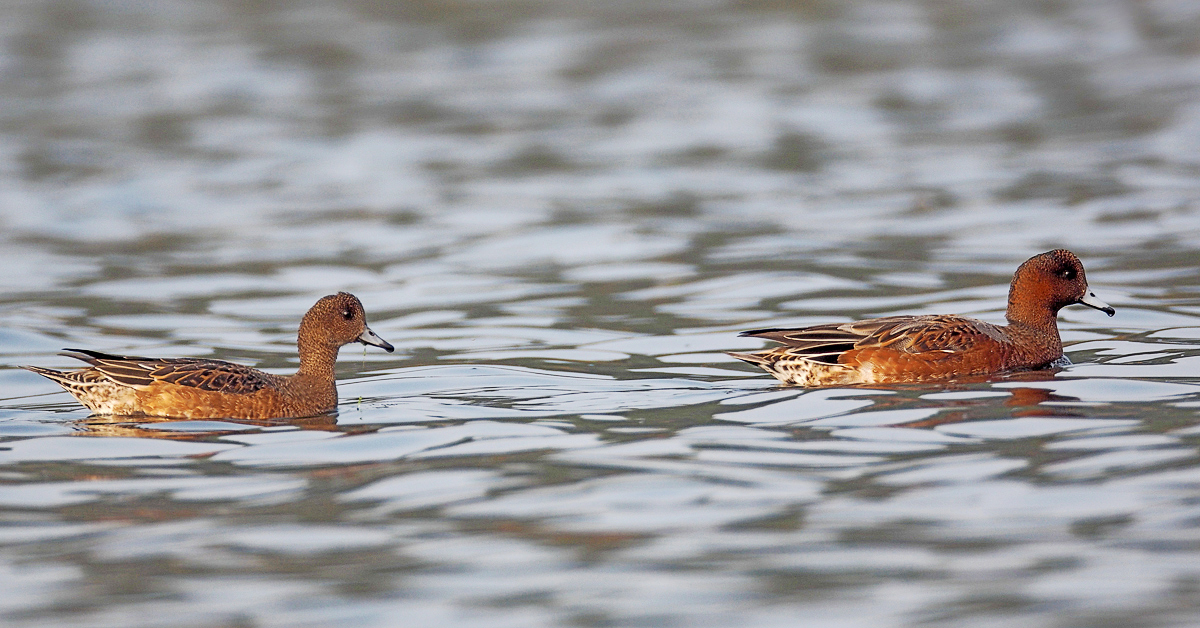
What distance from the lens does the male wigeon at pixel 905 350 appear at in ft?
35.2

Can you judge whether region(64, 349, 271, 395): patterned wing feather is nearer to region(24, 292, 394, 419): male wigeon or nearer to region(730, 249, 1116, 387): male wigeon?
region(24, 292, 394, 419): male wigeon

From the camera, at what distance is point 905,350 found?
1073 centimetres

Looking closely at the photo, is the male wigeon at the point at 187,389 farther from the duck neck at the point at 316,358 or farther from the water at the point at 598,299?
the water at the point at 598,299

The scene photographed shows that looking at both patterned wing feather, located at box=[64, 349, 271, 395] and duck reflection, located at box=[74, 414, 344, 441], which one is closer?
duck reflection, located at box=[74, 414, 344, 441]

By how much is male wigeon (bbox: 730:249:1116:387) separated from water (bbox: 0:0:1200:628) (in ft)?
0.98

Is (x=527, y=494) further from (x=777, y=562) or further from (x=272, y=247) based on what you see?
(x=272, y=247)

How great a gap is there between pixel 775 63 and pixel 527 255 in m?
15.5

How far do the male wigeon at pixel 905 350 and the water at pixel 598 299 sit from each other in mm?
298

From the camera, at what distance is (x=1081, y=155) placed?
22.3 meters

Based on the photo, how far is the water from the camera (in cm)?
680

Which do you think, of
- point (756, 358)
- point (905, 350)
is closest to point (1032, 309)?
point (905, 350)

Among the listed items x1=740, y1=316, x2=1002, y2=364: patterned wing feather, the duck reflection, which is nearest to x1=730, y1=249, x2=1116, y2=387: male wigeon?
x1=740, y1=316, x2=1002, y2=364: patterned wing feather

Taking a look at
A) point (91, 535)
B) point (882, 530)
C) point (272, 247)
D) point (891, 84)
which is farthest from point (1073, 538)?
point (891, 84)

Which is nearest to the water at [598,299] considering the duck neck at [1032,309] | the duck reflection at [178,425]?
the duck reflection at [178,425]
